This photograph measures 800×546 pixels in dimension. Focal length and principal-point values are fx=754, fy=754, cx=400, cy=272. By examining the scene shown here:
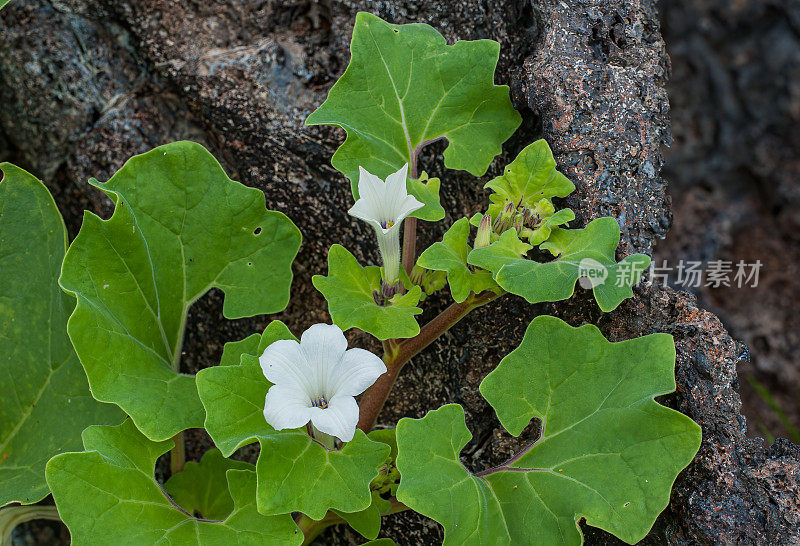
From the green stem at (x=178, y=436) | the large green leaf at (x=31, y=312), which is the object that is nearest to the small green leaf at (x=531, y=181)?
the green stem at (x=178, y=436)

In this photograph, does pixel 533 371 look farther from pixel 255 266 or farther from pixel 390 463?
pixel 255 266

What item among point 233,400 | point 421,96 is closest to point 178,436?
point 233,400

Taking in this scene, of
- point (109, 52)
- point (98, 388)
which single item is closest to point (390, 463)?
point (98, 388)

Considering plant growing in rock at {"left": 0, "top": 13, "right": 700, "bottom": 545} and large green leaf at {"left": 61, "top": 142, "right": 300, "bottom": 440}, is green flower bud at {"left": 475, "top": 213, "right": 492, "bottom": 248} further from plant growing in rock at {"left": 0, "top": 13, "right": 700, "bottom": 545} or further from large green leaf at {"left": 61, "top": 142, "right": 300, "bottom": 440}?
large green leaf at {"left": 61, "top": 142, "right": 300, "bottom": 440}

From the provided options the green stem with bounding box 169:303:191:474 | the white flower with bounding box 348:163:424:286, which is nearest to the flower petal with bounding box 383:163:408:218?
the white flower with bounding box 348:163:424:286

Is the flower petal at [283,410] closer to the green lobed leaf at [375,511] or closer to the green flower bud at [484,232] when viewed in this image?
the green lobed leaf at [375,511]
